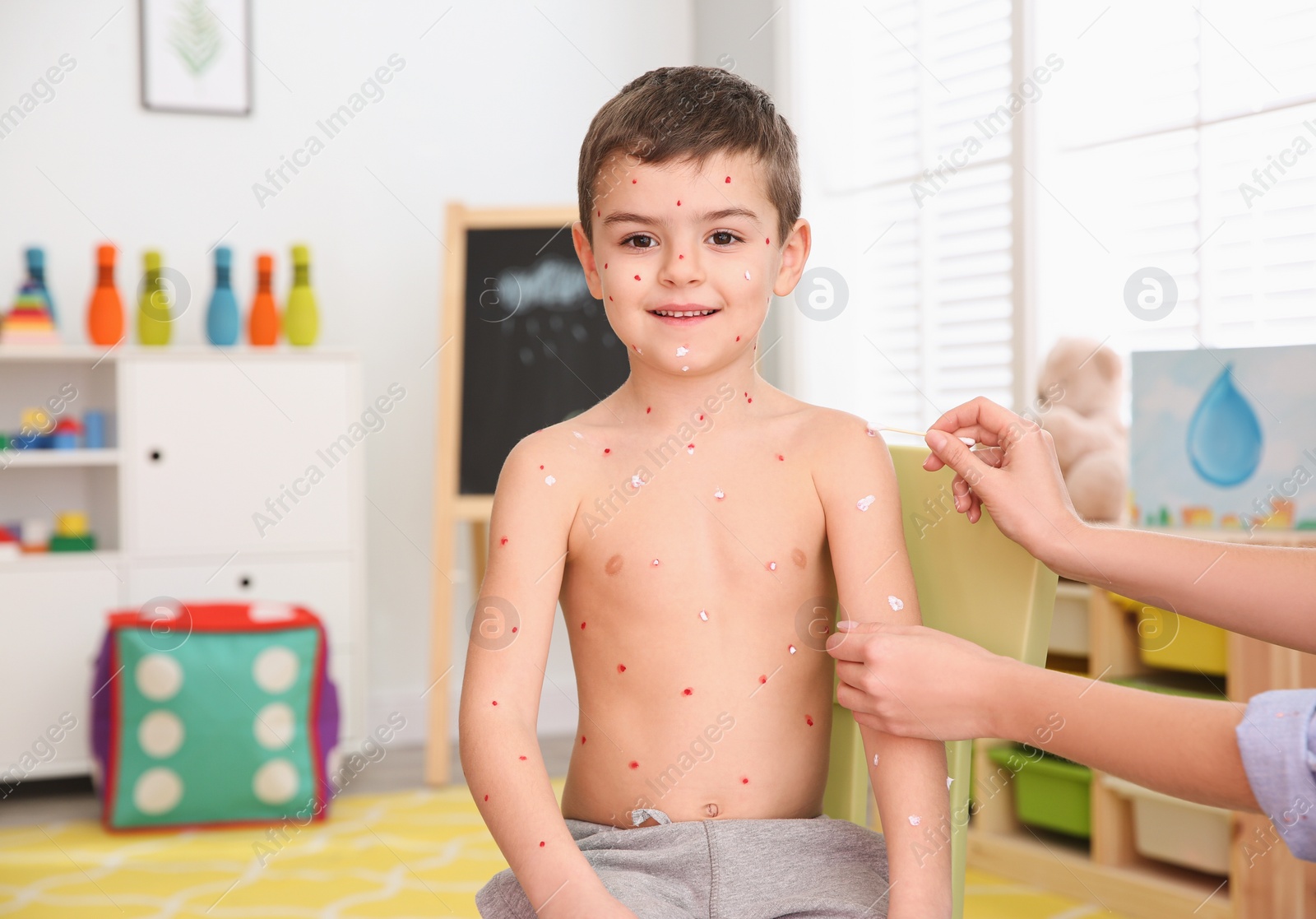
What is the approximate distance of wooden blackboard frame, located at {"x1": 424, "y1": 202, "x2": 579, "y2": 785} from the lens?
3.06m

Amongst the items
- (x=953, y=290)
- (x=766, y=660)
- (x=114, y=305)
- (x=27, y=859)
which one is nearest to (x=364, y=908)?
(x=27, y=859)

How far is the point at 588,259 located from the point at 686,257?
0.16 meters

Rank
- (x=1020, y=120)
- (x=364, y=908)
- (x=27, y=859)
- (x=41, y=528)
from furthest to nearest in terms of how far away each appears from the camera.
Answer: (x=41, y=528) < (x=1020, y=120) < (x=27, y=859) < (x=364, y=908)

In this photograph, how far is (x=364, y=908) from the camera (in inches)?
85.5

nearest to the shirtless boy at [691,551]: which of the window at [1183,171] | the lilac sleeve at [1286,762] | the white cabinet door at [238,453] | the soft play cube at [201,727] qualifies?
the lilac sleeve at [1286,762]

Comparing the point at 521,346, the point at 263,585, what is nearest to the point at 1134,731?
the point at 521,346

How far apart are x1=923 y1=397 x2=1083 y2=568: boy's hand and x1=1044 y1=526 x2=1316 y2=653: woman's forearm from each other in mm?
43

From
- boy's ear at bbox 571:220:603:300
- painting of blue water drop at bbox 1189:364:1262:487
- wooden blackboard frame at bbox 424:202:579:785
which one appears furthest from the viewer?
wooden blackboard frame at bbox 424:202:579:785

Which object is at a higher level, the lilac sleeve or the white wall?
the white wall

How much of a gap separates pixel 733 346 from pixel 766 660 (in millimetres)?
310

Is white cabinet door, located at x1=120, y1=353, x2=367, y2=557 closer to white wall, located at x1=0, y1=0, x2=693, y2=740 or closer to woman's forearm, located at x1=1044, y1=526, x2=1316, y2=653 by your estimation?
white wall, located at x1=0, y1=0, x2=693, y2=740

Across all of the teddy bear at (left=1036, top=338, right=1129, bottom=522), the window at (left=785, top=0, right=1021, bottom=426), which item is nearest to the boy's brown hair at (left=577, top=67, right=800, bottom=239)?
the teddy bear at (left=1036, top=338, right=1129, bottom=522)

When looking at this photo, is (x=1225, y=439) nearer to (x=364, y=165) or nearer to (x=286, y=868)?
(x=286, y=868)

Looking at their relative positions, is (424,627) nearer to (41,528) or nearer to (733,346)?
(41,528)
